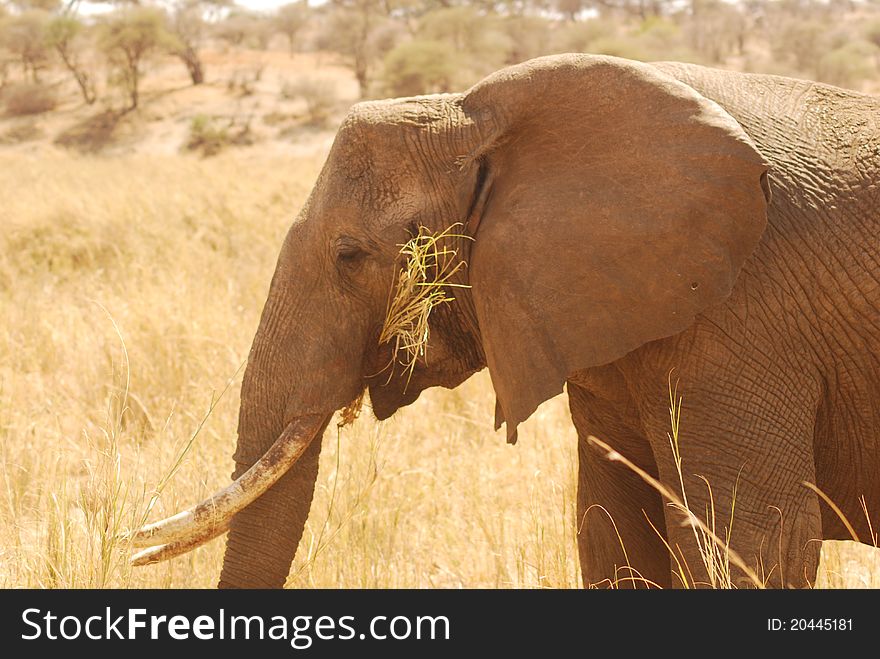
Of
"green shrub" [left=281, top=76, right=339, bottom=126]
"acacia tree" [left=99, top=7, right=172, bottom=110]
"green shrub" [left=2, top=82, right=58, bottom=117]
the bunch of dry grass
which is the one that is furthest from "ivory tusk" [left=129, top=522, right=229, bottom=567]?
"green shrub" [left=2, top=82, right=58, bottom=117]

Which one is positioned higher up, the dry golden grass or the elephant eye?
the elephant eye

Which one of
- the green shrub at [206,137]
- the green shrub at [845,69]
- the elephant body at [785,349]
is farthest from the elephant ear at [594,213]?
the green shrub at [845,69]

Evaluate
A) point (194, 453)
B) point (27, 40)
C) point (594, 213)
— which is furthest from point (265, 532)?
point (27, 40)

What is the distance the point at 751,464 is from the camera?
116 inches

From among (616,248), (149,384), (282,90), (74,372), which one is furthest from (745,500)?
(282,90)

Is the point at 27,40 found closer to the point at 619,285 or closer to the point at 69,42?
the point at 69,42

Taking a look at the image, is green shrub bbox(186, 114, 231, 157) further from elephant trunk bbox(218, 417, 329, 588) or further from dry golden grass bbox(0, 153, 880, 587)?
elephant trunk bbox(218, 417, 329, 588)

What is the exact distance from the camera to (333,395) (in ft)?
10.5

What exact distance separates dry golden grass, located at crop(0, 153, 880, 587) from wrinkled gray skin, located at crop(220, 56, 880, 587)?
46cm

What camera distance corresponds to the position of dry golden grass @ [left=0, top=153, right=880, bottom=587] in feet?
12.4

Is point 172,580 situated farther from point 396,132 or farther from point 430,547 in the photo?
point 396,132

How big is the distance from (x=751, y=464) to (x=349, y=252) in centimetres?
118

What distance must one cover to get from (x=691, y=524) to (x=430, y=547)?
1997 millimetres

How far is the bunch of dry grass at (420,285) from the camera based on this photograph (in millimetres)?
3078
